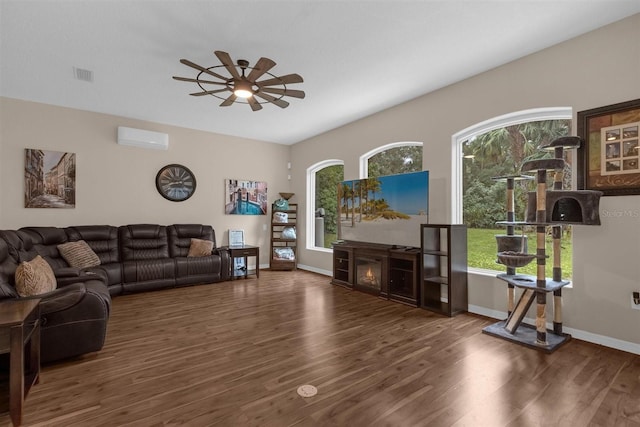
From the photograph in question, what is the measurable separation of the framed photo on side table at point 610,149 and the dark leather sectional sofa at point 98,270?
4617 millimetres

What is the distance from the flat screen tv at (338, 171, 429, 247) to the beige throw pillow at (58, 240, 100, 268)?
12.7 feet

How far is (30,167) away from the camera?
4590 mm

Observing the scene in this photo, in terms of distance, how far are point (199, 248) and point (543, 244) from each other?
505cm

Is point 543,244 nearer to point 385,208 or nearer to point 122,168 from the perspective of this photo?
point 385,208

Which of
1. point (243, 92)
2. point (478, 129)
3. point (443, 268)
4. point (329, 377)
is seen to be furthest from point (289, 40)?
point (443, 268)

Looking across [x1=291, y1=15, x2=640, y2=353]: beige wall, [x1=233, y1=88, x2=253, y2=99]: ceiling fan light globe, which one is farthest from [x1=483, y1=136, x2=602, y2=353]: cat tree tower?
[x1=233, y1=88, x2=253, y2=99]: ceiling fan light globe

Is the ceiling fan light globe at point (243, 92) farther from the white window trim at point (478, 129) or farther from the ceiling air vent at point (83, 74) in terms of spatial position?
the white window trim at point (478, 129)

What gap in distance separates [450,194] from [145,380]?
381 cm

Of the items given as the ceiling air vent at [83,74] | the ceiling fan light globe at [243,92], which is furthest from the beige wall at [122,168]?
the ceiling fan light globe at [243,92]

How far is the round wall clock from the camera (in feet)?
18.7

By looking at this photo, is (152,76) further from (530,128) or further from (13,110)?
(530,128)

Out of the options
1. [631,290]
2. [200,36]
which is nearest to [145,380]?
[200,36]

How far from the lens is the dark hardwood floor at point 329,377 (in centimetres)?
184

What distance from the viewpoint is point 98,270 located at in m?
4.12
